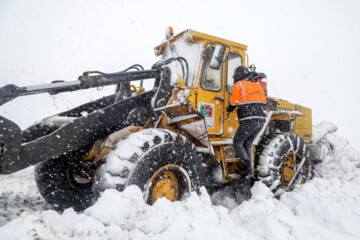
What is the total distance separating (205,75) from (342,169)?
3.92m

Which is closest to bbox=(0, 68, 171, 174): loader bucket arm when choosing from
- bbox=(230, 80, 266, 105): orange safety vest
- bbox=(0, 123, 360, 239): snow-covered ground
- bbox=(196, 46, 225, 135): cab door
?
bbox=(0, 123, 360, 239): snow-covered ground

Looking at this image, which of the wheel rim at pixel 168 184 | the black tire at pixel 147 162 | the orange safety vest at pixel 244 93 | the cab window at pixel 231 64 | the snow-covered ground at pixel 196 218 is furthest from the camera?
the cab window at pixel 231 64

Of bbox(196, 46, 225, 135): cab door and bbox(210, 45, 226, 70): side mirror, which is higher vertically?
bbox(210, 45, 226, 70): side mirror

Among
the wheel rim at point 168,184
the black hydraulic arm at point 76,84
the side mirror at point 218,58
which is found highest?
the side mirror at point 218,58

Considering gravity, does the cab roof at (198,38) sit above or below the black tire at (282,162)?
above

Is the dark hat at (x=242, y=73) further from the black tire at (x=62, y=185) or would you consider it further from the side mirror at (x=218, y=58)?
the black tire at (x=62, y=185)

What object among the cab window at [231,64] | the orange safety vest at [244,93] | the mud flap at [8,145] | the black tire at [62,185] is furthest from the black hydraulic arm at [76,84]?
the cab window at [231,64]

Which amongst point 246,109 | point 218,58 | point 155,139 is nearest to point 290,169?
point 246,109

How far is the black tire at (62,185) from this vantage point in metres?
3.10

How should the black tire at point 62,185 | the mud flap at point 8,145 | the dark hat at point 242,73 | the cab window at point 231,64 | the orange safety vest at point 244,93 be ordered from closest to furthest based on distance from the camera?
the mud flap at point 8,145
the black tire at point 62,185
the orange safety vest at point 244,93
the dark hat at point 242,73
the cab window at point 231,64

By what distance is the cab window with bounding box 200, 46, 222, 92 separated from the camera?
12.2 feet

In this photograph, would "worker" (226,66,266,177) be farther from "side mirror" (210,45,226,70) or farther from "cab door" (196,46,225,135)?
"side mirror" (210,45,226,70)

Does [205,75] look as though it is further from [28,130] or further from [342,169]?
[342,169]

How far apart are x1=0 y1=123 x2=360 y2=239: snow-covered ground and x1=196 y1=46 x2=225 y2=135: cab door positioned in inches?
48.8
